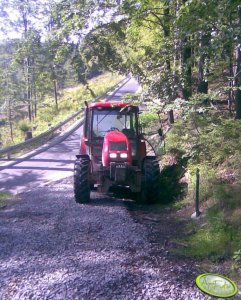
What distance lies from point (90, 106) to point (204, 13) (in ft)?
12.2

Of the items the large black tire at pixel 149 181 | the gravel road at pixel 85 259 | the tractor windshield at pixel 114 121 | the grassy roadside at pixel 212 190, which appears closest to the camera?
the gravel road at pixel 85 259

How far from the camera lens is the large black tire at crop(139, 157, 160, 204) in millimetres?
9008

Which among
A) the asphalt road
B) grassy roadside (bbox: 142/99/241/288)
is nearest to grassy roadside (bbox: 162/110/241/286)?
grassy roadside (bbox: 142/99/241/288)

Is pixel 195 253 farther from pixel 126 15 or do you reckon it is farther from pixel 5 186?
pixel 126 15

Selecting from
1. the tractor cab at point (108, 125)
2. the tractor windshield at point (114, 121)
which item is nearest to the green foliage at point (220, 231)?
the tractor cab at point (108, 125)

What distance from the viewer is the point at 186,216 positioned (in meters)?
7.50

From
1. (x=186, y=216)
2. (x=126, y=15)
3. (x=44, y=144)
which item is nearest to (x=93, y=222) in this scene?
(x=186, y=216)

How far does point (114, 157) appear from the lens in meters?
8.80

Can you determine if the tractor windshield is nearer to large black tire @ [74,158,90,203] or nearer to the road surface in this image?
large black tire @ [74,158,90,203]

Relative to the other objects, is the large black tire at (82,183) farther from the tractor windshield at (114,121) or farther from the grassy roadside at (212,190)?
the grassy roadside at (212,190)

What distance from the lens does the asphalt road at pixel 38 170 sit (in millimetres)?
12367

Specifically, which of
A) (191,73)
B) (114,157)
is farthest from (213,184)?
(191,73)

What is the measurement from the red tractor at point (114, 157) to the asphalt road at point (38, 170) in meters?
1.79

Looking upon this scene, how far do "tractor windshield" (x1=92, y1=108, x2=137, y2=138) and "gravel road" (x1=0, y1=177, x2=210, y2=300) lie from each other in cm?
236
